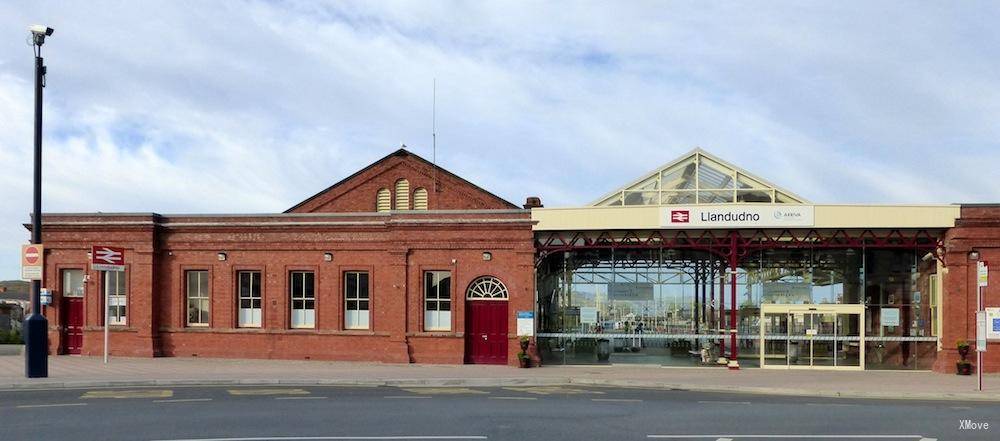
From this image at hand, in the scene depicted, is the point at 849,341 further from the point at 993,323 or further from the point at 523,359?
the point at 523,359

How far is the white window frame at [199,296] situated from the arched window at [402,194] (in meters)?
16.8

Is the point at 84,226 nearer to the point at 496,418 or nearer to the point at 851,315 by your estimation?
the point at 496,418

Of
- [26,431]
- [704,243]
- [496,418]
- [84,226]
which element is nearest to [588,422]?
[496,418]

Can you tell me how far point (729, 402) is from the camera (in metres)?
20.8

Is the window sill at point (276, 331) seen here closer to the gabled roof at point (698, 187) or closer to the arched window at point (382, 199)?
the gabled roof at point (698, 187)

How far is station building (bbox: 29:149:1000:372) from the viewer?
30047mm

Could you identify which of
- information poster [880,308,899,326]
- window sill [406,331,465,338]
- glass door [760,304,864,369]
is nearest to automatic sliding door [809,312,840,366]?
glass door [760,304,864,369]

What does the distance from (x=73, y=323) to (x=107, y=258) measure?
528 centimetres

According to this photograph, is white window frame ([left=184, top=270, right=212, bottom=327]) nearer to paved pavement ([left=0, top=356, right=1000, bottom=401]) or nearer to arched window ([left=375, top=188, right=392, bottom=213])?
paved pavement ([left=0, top=356, right=1000, bottom=401])

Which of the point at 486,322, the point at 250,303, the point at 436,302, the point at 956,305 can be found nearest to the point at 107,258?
the point at 250,303

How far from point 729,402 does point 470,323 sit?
12554 mm

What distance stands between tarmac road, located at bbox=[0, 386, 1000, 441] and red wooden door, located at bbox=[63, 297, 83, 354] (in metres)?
13.1

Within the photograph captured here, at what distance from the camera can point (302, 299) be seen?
111 feet

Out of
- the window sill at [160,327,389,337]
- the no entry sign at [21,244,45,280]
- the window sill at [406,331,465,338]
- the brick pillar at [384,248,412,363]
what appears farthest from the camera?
the window sill at [160,327,389,337]
